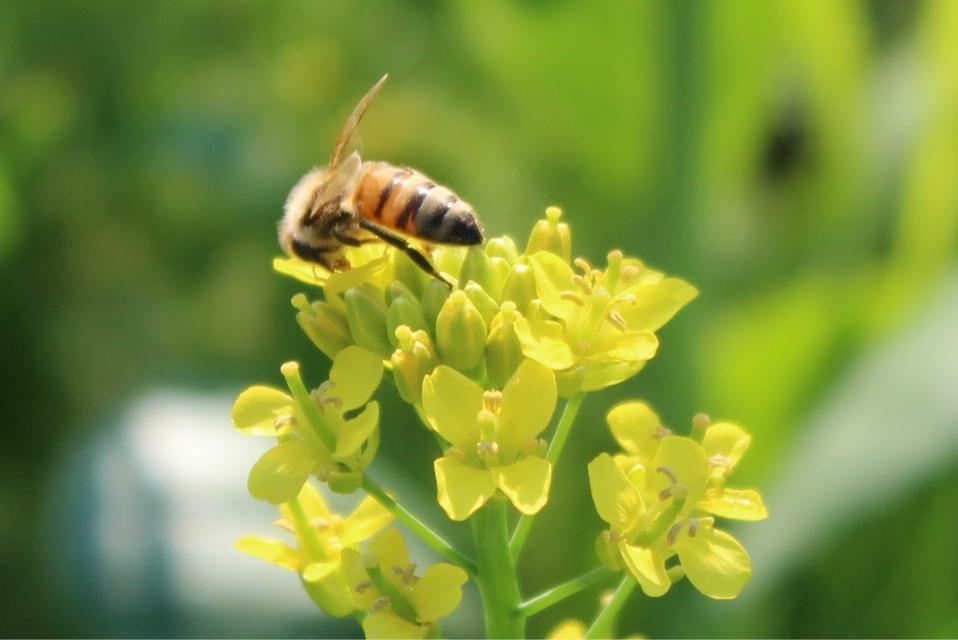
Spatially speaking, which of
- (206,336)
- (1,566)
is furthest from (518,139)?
(1,566)

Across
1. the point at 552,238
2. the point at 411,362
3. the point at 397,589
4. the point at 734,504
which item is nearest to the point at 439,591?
the point at 397,589

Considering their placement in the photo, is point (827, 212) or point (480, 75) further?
point (480, 75)

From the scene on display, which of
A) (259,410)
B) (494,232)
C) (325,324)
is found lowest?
(259,410)

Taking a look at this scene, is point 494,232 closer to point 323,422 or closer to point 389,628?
point 323,422

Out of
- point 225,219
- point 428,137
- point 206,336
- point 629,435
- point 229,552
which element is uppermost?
point 428,137

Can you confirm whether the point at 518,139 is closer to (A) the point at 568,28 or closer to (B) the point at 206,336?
(A) the point at 568,28

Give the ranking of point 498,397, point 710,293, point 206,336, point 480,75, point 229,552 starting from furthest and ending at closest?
1. point 480,75
2. point 206,336
3. point 710,293
4. point 229,552
5. point 498,397

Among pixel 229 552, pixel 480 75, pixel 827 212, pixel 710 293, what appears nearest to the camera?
pixel 229 552
